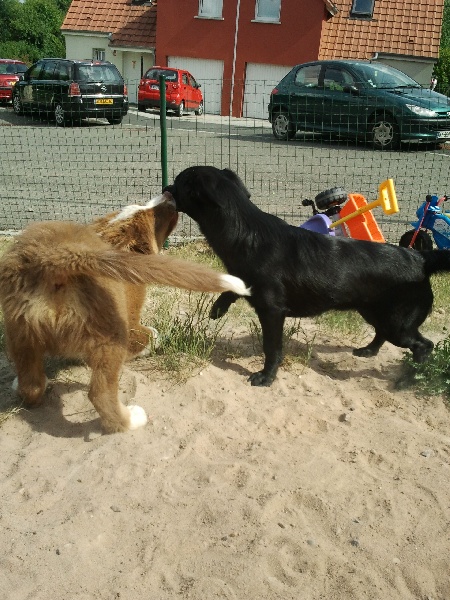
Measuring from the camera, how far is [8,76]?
31328mm

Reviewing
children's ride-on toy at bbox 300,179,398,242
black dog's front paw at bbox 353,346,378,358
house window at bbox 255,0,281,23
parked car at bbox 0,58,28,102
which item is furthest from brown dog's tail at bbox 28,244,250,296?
house window at bbox 255,0,281,23

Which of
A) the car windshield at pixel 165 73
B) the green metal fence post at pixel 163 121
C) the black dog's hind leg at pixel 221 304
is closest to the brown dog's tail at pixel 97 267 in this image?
the black dog's hind leg at pixel 221 304

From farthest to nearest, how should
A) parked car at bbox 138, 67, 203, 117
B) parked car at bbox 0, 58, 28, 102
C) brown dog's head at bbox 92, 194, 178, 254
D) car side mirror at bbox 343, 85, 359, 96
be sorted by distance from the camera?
parked car at bbox 0, 58, 28, 102 → parked car at bbox 138, 67, 203, 117 → car side mirror at bbox 343, 85, 359, 96 → brown dog's head at bbox 92, 194, 178, 254

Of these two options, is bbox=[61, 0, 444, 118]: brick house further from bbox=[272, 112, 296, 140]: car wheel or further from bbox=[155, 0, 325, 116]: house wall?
bbox=[272, 112, 296, 140]: car wheel

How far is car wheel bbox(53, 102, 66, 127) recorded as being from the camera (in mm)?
15973

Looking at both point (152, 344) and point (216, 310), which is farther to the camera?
point (216, 310)

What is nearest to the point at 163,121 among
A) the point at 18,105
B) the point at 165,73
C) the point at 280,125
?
the point at 280,125

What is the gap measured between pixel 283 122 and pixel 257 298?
1294 centimetres

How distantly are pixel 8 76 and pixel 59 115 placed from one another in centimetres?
1723

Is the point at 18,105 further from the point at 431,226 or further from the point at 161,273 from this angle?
the point at 161,273

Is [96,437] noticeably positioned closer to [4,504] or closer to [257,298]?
[4,504]

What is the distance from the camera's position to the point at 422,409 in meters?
4.06

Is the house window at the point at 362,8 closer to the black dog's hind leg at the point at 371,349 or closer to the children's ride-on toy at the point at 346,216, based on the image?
the children's ride-on toy at the point at 346,216

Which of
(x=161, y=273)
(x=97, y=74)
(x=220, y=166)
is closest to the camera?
(x=161, y=273)
